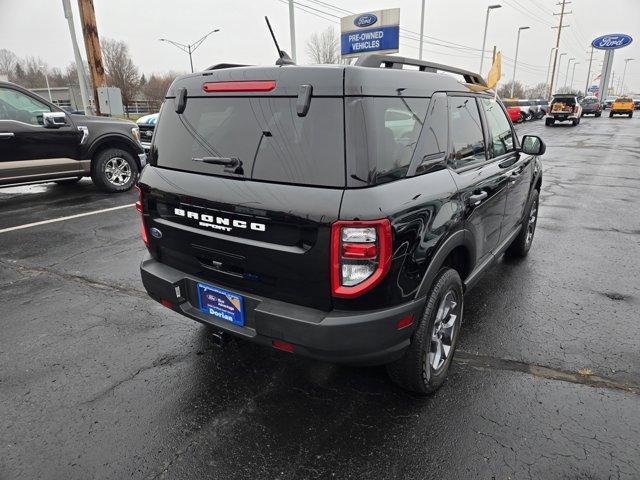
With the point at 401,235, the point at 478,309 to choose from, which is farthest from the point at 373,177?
the point at 478,309

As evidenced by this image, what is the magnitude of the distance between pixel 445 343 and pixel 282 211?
57.8 inches

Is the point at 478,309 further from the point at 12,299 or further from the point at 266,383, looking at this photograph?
the point at 12,299

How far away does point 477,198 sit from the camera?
116 inches

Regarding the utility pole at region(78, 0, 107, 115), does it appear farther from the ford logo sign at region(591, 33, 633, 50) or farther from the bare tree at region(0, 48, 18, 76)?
the bare tree at region(0, 48, 18, 76)

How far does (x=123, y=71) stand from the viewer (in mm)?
56656

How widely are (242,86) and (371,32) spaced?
30.8 m

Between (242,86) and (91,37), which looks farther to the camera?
(91,37)

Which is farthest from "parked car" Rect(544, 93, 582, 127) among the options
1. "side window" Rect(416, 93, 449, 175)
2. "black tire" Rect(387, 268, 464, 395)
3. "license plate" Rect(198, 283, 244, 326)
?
"license plate" Rect(198, 283, 244, 326)

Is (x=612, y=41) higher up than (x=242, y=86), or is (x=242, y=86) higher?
(x=612, y=41)

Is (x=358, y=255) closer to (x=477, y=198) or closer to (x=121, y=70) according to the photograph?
(x=477, y=198)

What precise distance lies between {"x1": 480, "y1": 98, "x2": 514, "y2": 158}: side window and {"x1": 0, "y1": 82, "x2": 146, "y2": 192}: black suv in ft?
22.4

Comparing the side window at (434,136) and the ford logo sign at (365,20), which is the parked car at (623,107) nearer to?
the ford logo sign at (365,20)

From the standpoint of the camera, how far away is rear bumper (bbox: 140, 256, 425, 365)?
6.94 feet

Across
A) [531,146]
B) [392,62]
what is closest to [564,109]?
[531,146]
